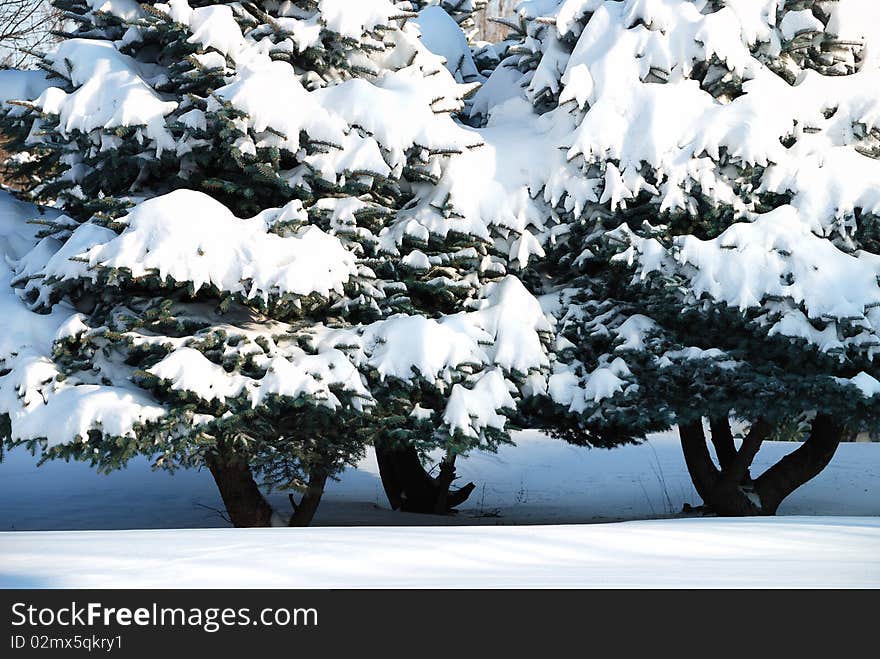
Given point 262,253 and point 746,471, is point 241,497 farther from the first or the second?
point 746,471

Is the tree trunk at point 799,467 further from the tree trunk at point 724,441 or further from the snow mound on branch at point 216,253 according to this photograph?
the snow mound on branch at point 216,253

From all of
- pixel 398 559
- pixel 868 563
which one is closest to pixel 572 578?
pixel 398 559

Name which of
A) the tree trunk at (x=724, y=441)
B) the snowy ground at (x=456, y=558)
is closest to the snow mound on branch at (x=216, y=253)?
the snowy ground at (x=456, y=558)

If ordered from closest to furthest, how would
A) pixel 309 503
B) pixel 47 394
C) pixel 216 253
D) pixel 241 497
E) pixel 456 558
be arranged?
pixel 456 558 → pixel 47 394 → pixel 216 253 → pixel 241 497 → pixel 309 503

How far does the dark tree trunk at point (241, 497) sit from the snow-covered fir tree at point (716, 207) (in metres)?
2.82

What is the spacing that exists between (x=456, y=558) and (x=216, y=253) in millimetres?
3323

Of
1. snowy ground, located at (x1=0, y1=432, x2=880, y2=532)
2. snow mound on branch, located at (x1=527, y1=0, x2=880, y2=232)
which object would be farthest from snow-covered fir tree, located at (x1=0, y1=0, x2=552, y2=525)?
snowy ground, located at (x1=0, y1=432, x2=880, y2=532)

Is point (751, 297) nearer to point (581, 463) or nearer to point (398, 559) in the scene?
point (398, 559)

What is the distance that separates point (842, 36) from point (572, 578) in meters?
6.17

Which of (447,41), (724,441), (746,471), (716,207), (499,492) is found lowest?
(499,492)

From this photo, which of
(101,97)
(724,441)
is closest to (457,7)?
(101,97)

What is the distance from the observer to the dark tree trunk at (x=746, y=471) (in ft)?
30.6

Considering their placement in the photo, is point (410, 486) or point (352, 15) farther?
point (410, 486)

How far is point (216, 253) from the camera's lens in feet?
22.0
